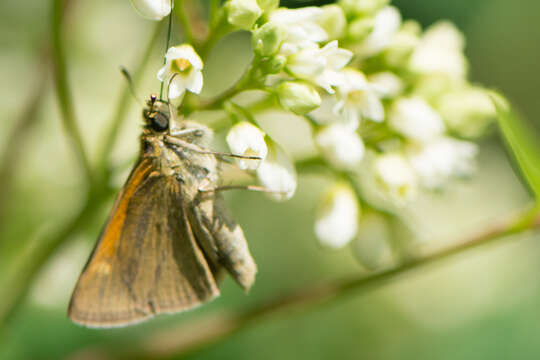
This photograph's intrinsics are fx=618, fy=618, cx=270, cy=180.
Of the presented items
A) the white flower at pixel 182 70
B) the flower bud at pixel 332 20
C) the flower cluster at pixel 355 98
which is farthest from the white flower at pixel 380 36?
the white flower at pixel 182 70

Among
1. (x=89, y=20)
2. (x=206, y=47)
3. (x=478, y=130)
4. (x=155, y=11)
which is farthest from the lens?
(x=89, y=20)

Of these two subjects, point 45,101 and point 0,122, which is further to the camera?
point 0,122

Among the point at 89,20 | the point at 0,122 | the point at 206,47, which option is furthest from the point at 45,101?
the point at 206,47

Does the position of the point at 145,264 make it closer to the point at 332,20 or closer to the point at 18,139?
the point at 18,139

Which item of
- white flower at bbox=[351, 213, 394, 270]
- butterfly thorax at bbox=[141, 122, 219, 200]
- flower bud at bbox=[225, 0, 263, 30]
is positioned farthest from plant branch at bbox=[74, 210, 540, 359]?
flower bud at bbox=[225, 0, 263, 30]

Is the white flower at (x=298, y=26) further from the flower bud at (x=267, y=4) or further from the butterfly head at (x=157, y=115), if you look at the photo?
the butterfly head at (x=157, y=115)

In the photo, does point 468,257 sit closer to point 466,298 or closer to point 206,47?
point 466,298

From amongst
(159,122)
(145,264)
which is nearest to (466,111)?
(159,122)

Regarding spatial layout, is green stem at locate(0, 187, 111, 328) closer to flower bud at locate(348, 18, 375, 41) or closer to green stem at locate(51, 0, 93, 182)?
green stem at locate(51, 0, 93, 182)
